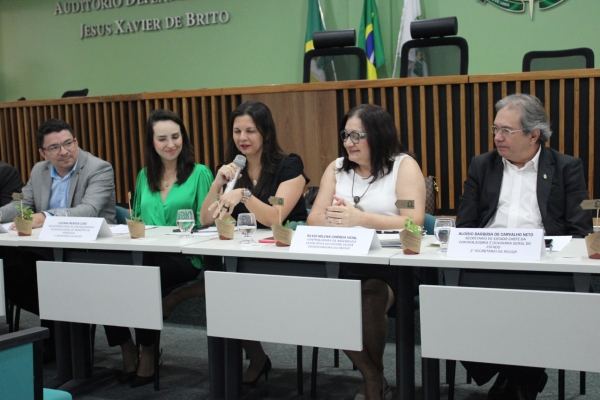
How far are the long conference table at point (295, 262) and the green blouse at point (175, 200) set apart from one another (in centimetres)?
28

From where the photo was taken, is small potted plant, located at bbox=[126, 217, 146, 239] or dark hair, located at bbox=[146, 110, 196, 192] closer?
small potted plant, located at bbox=[126, 217, 146, 239]

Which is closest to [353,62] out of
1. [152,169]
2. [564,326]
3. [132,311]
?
[152,169]

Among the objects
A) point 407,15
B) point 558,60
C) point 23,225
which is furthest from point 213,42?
point 23,225

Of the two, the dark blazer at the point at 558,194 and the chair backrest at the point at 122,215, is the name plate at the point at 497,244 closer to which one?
the dark blazer at the point at 558,194

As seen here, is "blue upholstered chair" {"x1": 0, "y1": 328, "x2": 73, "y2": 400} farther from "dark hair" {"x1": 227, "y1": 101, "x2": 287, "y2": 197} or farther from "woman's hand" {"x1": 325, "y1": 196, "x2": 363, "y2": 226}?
"dark hair" {"x1": 227, "y1": 101, "x2": 287, "y2": 197}

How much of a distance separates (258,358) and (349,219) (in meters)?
0.83

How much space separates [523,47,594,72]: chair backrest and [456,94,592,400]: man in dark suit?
7.36 feet

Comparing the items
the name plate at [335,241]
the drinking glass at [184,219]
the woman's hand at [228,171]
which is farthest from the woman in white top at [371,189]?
the drinking glass at [184,219]

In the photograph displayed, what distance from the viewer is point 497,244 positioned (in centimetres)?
195

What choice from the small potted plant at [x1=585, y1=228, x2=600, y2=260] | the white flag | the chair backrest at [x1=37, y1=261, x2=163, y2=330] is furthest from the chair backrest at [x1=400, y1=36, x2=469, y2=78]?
the small potted plant at [x1=585, y1=228, x2=600, y2=260]

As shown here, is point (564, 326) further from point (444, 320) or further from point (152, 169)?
point (152, 169)

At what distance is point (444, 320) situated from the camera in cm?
196

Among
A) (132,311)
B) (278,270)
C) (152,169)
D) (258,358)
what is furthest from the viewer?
(152,169)

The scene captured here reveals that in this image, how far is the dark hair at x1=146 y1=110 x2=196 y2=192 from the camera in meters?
3.24
